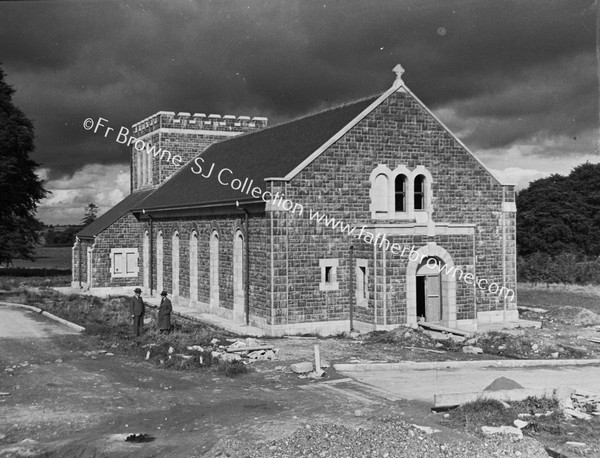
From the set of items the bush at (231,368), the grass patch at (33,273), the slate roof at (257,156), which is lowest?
the bush at (231,368)

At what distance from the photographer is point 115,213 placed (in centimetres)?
4100

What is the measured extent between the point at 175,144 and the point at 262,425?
31.1 metres

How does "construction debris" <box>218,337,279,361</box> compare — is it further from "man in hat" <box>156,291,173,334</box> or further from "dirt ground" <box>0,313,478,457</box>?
"man in hat" <box>156,291,173,334</box>

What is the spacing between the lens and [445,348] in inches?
775

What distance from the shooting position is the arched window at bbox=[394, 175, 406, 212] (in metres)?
Answer: 24.2

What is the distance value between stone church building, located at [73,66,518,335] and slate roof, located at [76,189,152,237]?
1148 centimetres

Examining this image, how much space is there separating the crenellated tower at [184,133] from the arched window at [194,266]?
38.1 feet

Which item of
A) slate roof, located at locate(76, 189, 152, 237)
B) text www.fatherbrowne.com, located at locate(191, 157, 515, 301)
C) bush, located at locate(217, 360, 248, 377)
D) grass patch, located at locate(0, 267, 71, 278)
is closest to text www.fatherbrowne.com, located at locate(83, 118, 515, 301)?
text www.fatherbrowne.com, located at locate(191, 157, 515, 301)

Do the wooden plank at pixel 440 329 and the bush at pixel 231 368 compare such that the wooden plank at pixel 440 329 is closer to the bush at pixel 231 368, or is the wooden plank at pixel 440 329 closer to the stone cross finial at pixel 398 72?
the bush at pixel 231 368

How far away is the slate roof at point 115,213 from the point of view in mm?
38294

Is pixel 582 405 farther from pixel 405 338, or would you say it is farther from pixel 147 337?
pixel 147 337

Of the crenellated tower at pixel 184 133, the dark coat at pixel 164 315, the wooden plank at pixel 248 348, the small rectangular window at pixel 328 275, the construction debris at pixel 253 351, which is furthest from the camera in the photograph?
the crenellated tower at pixel 184 133

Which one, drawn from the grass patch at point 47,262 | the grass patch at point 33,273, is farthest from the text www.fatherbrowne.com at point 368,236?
the grass patch at point 47,262

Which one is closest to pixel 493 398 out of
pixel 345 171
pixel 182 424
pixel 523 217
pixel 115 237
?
pixel 182 424
